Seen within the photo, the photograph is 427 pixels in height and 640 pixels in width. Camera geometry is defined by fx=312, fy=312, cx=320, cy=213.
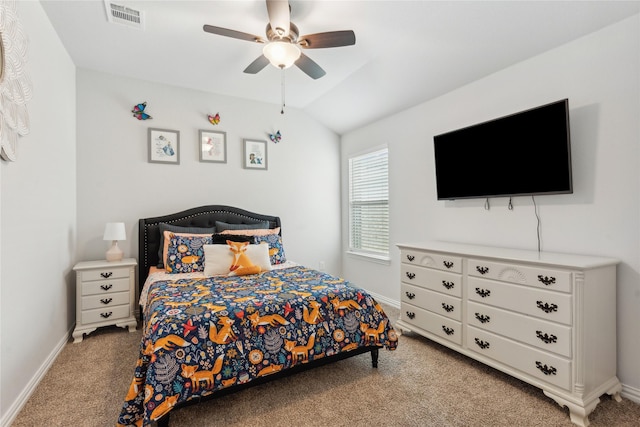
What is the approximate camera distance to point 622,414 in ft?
6.12

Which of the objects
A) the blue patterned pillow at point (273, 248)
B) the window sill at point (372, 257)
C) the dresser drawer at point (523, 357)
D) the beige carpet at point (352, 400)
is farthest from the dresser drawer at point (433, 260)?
the blue patterned pillow at point (273, 248)

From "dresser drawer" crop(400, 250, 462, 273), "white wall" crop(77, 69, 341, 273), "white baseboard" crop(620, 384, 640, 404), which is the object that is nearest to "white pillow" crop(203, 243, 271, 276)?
"white wall" crop(77, 69, 341, 273)

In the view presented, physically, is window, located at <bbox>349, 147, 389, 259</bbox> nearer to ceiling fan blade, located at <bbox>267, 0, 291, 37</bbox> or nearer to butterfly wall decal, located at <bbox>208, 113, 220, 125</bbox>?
butterfly wall decal, located at <bbox>208, 113, 220, 125</bbox>

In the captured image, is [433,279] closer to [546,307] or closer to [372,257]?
[546,307]

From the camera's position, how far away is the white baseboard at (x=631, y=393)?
1.98 meters

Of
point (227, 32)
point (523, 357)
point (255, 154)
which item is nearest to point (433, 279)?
point (523, 357)

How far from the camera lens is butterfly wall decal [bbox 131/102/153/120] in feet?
11.5

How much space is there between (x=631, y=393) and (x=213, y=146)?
4.37 meters

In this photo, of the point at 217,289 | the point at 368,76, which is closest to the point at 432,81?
the point at 368,76

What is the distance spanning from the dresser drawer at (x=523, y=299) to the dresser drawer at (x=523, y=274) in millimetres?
37

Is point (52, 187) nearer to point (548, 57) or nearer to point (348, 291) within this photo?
point (348, 291)

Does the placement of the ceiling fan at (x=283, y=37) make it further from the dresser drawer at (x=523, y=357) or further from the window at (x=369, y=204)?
the dresser drawer at (x=523, y=357)

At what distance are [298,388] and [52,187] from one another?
2510 millimetres

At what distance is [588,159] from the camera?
2207 millimetres
